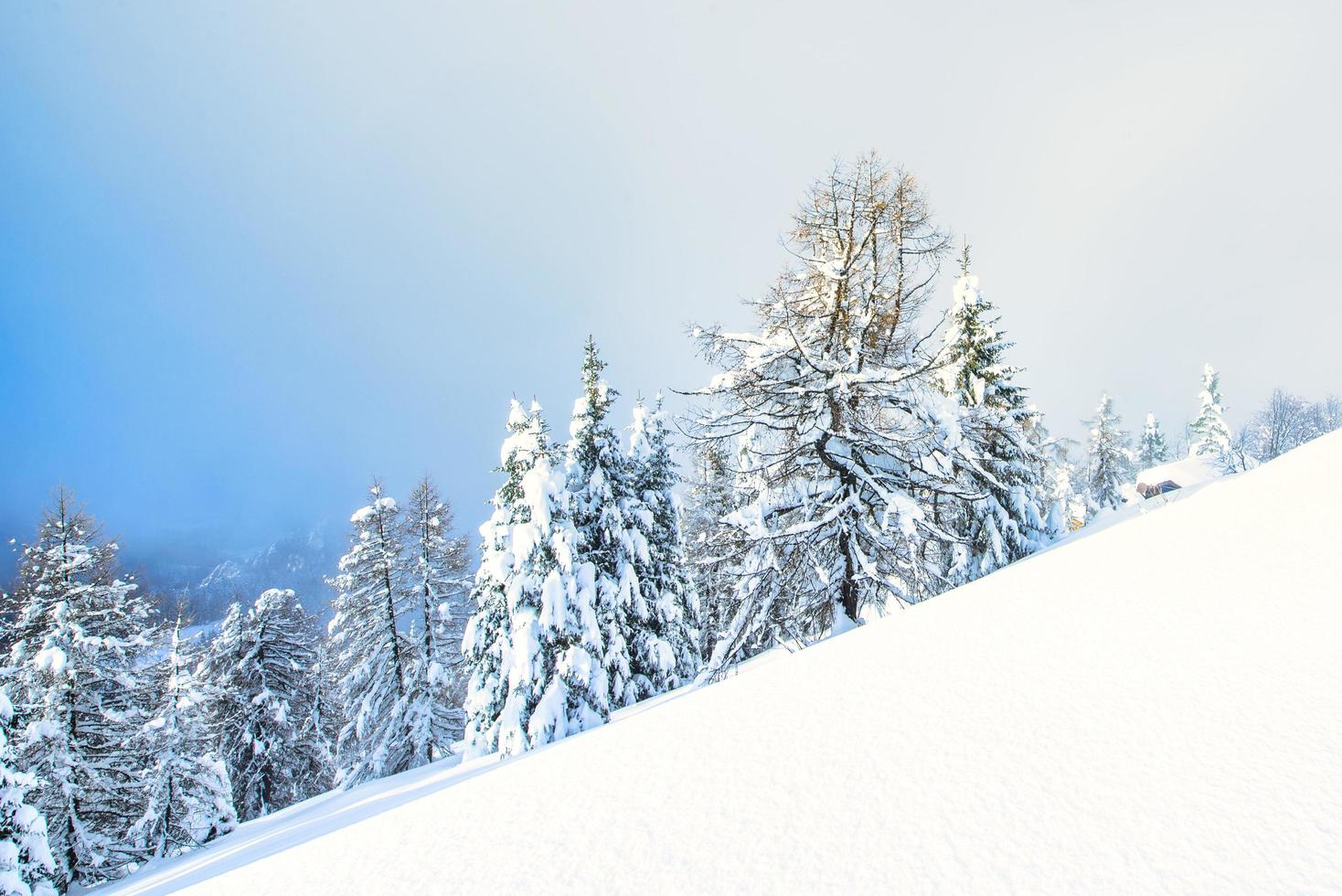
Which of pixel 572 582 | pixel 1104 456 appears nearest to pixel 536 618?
pixel 572 582

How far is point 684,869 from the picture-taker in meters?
1.77

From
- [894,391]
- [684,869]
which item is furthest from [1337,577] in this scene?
[894,391]

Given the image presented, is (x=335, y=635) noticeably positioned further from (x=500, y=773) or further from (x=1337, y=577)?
(x=1337, y=577)

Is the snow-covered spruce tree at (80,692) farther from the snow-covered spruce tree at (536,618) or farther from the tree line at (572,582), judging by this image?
the snow-covered spruce tree at (536,618)

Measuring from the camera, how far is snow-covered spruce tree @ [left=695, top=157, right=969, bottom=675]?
786 cm

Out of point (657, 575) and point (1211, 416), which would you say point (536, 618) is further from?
point (1211, 416)

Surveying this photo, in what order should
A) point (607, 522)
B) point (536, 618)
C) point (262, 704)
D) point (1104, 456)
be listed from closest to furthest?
point (536, 618) < point (607, 522) < point (262, 704) < point (1104, 456)

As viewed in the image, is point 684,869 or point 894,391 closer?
point 684,869

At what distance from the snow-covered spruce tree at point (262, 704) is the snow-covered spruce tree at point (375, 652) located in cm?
271

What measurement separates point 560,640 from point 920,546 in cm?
854

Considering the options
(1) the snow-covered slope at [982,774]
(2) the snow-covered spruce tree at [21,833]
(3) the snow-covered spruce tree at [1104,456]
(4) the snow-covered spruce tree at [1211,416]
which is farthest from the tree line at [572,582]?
(4) the snow-covered spruce tree at [1211,416]

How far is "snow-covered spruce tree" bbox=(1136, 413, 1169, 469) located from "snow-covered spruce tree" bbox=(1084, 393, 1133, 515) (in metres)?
16.8

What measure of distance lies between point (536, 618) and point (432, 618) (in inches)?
391

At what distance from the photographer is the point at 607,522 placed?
15.1m
